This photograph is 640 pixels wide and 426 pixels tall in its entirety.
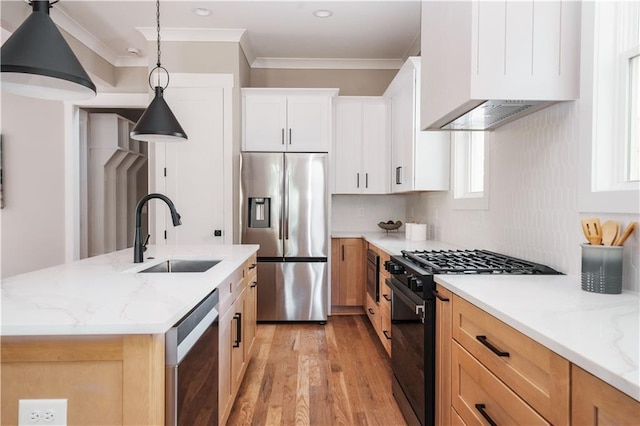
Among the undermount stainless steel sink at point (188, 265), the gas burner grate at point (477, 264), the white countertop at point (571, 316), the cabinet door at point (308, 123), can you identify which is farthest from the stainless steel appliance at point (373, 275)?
the white countertop at point (571, 316)

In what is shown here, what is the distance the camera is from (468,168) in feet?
10.1

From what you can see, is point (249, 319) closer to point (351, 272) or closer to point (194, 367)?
point (194, 367)

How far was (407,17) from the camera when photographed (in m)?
3.54

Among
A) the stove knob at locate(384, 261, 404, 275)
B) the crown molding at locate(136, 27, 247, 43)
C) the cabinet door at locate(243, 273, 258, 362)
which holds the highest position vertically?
the crown molding at locate(136, 27, 247, 43)

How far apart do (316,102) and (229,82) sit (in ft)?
3.06

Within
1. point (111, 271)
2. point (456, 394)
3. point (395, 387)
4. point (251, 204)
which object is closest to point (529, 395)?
point (456, 394)

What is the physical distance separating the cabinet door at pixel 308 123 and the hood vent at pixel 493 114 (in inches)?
77.8

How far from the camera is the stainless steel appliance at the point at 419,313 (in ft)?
5.82

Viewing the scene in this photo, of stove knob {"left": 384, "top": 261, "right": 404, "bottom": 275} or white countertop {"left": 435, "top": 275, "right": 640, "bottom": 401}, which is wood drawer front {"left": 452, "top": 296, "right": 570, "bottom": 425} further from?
stove knob {"left": 384, "top": 261, "right": 404, "bottom": 275}

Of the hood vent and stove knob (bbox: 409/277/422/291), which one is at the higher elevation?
the hood vent

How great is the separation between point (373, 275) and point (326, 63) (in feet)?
8.82

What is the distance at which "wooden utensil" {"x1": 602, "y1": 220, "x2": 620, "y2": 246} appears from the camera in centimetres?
138

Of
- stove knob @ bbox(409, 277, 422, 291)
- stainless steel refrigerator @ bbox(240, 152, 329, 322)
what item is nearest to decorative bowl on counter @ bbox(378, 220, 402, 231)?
stainless steel refrigerator @ bbox(240, 152, 329, 322)

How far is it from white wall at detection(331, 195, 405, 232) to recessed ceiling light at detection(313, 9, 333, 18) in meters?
2.05
